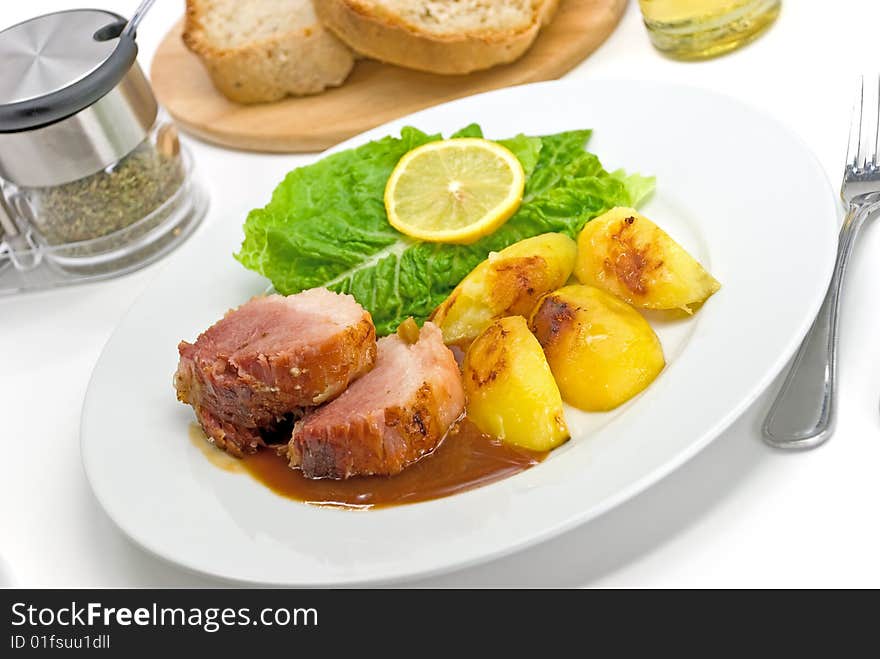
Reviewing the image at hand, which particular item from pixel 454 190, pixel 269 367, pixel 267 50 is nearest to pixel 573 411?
pixel 269 367

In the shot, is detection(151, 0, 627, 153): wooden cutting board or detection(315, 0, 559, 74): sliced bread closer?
detection(315, 0, 559, 74): sliced bread

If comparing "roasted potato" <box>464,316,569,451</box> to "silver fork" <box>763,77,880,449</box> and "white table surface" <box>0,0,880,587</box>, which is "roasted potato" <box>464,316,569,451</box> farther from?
"silver fork" <box>763,77,880,449</box>

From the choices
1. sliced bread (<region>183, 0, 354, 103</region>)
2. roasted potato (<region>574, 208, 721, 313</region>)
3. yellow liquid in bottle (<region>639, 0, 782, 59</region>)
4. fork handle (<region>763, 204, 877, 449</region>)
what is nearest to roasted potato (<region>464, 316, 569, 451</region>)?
roasted potato (<region>574, 208, 721, 313</region>)

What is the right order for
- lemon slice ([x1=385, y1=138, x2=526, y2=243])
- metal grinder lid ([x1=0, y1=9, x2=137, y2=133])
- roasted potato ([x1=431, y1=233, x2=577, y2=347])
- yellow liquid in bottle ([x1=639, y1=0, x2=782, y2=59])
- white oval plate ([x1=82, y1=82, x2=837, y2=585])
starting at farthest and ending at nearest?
yellow liquid in bottle ([x1=639, y1=0, x2=782, y2=59])
metal grinder lid ([x1=0, y1=9, x2=137, y2=133])
lemon slice ([x1=385, y1=138, x2=526, y2=243])
roasted potato ([x1=431, y1=233, x2=577, y2=347])
white oval plate ([x1=82, y1=82, x2=837, y2=585])

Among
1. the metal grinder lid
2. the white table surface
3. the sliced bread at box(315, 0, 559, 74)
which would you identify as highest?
the metal grinder lid

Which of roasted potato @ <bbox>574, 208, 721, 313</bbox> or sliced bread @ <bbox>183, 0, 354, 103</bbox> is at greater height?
Result: sliced bread @ <bbox>183, 0, 354, 103</bbox>

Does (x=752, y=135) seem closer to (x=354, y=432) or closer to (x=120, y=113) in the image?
(x=354, y=432)

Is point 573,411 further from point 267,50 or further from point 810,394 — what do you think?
point 267,50

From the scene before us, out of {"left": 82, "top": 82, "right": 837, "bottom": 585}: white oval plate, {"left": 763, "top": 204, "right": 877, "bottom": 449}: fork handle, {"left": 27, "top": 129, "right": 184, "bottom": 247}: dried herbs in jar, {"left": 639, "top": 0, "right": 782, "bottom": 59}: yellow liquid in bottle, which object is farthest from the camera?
{"left": 639, "top": 0, "right": 782, "bottom": 59}: yellow liquid in bottle
